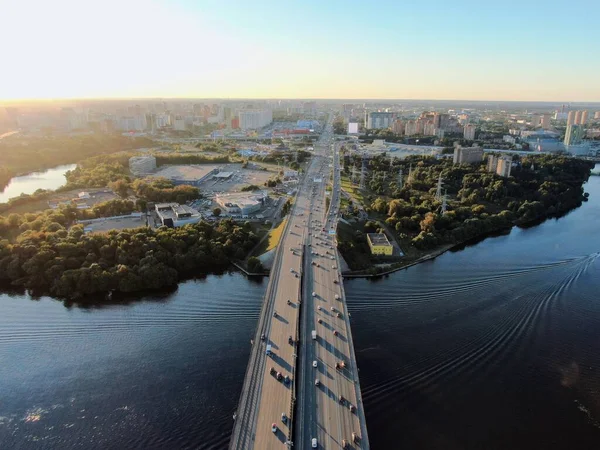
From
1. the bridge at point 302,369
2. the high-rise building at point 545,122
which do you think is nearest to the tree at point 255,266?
the bridge at point 302,369

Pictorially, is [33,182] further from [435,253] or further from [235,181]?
[435,253]

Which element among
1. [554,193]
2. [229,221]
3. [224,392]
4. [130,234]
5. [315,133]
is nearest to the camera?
[224,392]

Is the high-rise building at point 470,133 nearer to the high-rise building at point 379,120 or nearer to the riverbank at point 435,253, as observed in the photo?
the high-rise building at point 379,120

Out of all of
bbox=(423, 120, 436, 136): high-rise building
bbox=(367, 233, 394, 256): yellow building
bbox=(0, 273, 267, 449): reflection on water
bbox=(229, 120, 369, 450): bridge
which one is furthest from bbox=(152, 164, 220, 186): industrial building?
bbox=(423, 120, 436, 136): high-rise building

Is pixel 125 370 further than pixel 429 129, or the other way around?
pixel 429 129

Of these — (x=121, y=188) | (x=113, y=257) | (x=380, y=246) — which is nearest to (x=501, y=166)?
(x=380, y=246)

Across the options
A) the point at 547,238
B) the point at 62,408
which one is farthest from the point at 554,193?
the point at 62,408

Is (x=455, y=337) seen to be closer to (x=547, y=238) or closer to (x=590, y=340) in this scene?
(x=590, y=340)
